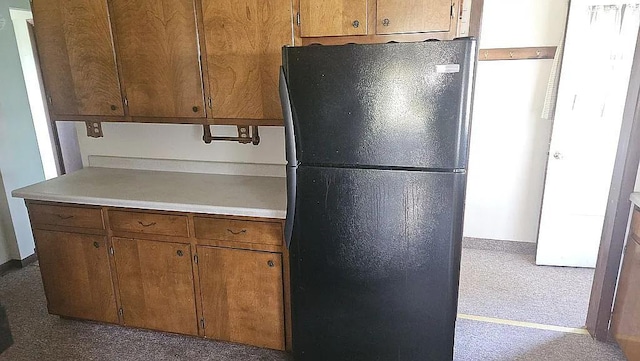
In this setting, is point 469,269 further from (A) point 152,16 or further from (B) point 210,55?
(A) point 152,16

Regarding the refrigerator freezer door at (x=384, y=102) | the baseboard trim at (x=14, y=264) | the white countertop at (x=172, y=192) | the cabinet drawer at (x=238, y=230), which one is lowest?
the baseboard trim at (x=14, y=264)

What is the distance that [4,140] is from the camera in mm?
2994

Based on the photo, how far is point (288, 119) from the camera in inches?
64.6

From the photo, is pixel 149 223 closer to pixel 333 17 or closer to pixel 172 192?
pixel 172 192

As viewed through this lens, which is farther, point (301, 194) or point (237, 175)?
point (237, 175)

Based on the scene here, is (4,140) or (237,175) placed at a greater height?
(4,140)

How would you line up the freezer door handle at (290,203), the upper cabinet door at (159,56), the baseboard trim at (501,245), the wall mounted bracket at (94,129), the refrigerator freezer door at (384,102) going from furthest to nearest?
1. the baseboard trim at (501,245)
2. the wall mounted bracket at (94,129)
3. the upper cabinet door at (159,56)
4. the freezer door handle at (290,203)
5. the refrigerator freezer door at (384,102)

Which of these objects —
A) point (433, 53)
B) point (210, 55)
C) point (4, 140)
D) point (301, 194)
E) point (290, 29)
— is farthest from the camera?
point (4, 140)

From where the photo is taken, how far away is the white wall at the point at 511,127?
9.44 ft

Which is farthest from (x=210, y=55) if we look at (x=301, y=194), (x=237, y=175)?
(x=301, y=194)

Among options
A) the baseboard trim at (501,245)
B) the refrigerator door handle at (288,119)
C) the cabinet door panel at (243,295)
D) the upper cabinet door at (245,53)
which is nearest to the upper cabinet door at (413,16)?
the upper cabinet door at (245,53)

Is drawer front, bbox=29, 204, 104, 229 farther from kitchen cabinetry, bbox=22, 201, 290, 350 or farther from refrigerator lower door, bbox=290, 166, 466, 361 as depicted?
refrigerator lower door, bbox=290, 166, 466, 361

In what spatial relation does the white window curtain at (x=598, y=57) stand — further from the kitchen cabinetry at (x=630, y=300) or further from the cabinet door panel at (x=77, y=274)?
the cabinet door panel at (x=77, y=274)

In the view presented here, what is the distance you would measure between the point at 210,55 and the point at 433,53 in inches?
47.3
